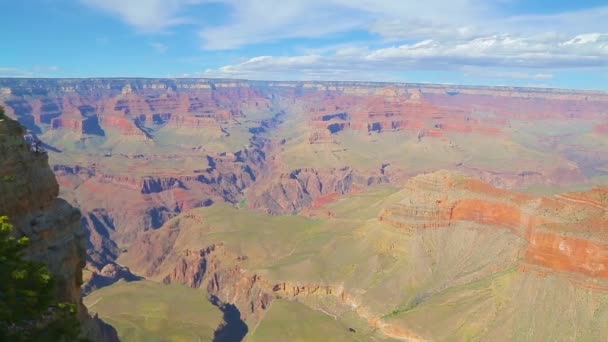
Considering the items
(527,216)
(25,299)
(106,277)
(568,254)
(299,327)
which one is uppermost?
(25,299)

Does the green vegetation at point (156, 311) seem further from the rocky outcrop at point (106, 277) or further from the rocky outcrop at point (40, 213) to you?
the rocky outcrop at point (40, 213)

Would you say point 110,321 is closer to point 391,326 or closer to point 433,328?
point 391,326

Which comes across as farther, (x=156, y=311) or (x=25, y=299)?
(x=156, y=311)

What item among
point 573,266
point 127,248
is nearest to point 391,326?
point 573,266

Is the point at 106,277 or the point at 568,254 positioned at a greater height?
the point at 568,254

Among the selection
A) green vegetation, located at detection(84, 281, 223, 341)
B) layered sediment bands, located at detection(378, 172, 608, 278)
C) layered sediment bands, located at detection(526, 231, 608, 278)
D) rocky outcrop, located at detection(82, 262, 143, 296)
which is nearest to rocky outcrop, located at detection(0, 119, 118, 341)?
green vegetation, located at detection(84, 281, 223, 341)

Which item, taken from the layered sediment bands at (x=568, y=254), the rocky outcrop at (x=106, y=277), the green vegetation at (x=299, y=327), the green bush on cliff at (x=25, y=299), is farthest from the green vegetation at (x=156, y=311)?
the green bush on cliff at (x=25, y=299)

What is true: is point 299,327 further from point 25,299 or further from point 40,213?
point 25,299

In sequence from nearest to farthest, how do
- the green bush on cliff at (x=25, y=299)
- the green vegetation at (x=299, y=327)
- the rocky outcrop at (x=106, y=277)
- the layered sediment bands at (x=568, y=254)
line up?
the green bush on cliff at (x=25, y=299)
the layered sediment bands at (x=568, y=254)
the green vegetation at (x=299, y=327)
the rocky outcrop at (x=106, y=277)

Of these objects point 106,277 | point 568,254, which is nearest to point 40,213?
point 568,254
